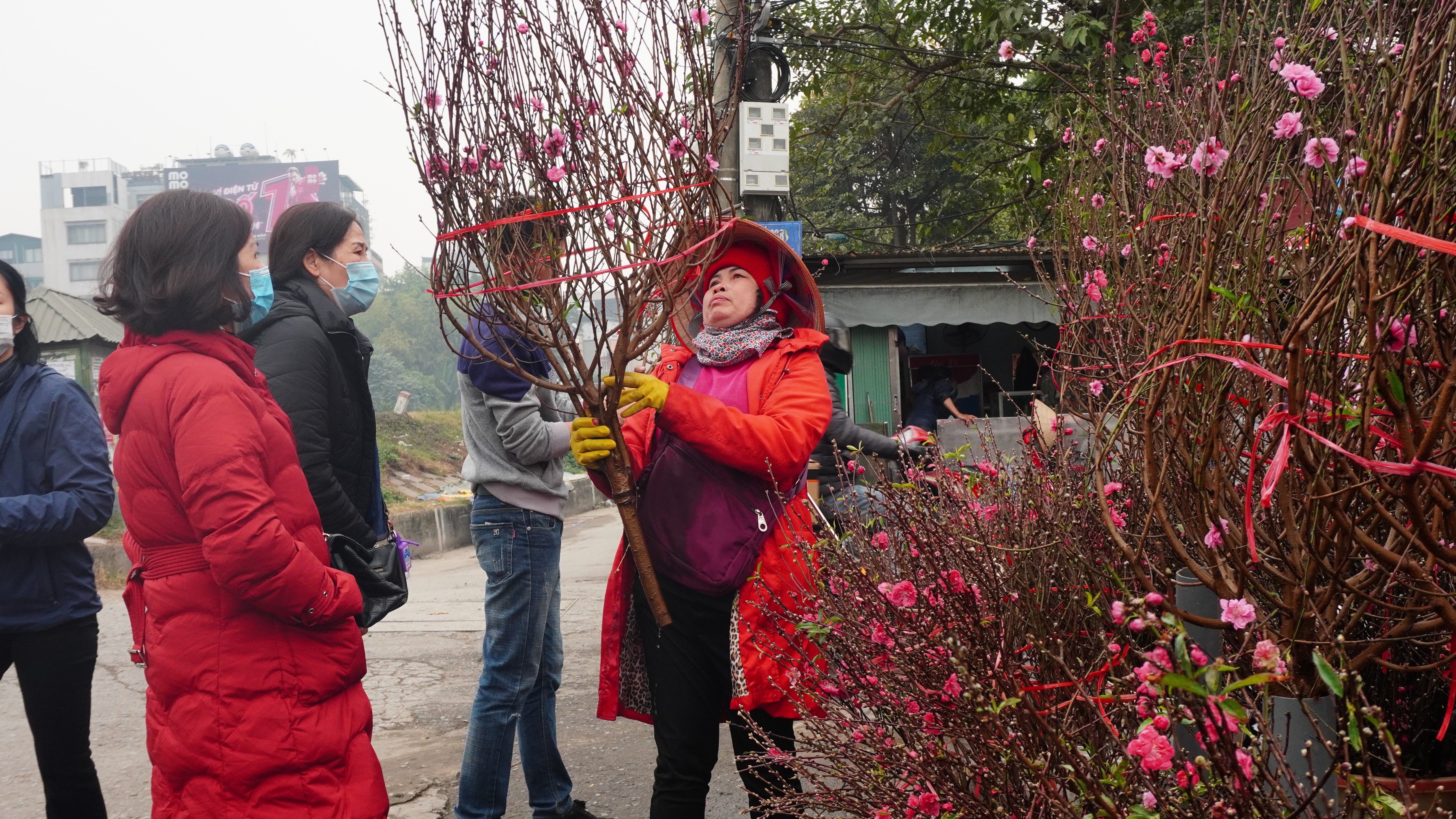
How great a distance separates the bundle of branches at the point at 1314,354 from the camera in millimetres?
1275

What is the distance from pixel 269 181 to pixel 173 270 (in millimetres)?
98260

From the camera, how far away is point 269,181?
3600 inches

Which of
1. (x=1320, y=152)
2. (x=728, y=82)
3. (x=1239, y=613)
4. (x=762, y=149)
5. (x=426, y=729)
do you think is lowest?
(x=426, y=729)

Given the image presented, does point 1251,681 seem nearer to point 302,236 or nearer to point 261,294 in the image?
point 302,236

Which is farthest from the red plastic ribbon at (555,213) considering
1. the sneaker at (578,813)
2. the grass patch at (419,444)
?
the grass patch at (419,444)

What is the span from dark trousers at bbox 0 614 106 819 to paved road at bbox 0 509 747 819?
41.9 inches

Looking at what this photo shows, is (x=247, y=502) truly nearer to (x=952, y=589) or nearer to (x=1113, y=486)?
(x=952, y=589)

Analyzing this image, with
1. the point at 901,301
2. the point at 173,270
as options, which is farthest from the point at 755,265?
the point at 901,301

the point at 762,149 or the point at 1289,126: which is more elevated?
the point at 762,149

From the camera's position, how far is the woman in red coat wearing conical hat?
8.57ft

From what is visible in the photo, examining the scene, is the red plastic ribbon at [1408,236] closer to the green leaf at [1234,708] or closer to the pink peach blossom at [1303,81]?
the pink peach blossom at [1303,81]

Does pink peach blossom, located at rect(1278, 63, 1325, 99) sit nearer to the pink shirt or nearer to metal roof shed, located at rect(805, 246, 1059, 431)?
the pink shirt

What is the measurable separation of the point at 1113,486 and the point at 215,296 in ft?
6.56

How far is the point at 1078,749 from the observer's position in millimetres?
1930
